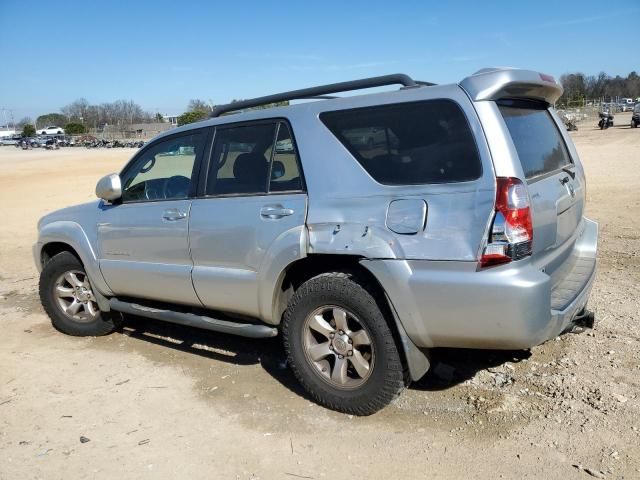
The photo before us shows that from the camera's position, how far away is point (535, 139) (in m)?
3.62

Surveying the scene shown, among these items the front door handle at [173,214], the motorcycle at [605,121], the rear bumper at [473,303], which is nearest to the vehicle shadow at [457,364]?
the rear bumper at [473,303]

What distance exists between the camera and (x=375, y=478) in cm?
299

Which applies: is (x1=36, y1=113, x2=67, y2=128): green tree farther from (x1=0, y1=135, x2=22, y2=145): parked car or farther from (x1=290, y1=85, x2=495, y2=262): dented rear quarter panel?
(x1=290, y1=85, x2=495, y2=262): dented rear quarter panel

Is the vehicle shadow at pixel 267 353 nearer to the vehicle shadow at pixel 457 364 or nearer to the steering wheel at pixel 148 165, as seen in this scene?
the vehicle shadow at pixel 457 364

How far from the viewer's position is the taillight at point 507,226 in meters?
2.98

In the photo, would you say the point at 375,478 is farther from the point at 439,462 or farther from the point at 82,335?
the point at 82,335

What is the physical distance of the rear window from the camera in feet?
10.9

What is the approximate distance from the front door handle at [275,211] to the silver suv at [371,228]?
0.4 inches

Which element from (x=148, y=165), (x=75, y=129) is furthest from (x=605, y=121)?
(x=75, y=129)

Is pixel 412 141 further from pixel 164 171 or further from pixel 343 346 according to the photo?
pixel 164 171

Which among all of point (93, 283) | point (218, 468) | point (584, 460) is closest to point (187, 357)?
point (93, 283)

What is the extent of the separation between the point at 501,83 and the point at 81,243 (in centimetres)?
372

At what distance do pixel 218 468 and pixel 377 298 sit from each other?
→ 1299 millimetres

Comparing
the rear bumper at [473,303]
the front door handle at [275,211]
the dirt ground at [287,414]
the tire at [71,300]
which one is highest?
the front door handle at [275,211]
